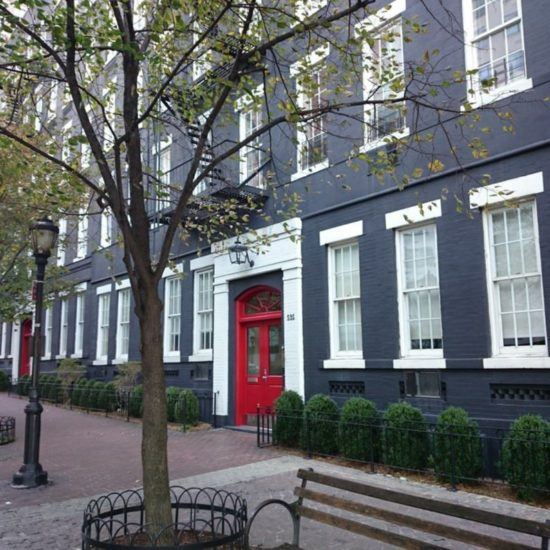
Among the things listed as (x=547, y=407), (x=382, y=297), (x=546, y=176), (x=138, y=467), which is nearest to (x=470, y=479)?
(x=547, y=407)

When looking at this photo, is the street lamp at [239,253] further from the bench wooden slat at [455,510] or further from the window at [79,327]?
the window at [79,327]

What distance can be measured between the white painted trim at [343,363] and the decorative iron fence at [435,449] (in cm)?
108

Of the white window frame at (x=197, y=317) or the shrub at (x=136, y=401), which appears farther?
the shrub at (x=136, y=401)

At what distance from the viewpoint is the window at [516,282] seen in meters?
8.27

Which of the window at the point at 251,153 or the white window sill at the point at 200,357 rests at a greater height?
the window at the point at 251,153

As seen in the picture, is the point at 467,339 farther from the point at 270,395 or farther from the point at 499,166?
the point at 270,395

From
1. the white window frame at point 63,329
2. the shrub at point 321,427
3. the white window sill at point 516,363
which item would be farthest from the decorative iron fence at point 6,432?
the white window frame at point 63,329

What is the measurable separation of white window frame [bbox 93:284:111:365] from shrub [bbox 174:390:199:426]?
720 cm

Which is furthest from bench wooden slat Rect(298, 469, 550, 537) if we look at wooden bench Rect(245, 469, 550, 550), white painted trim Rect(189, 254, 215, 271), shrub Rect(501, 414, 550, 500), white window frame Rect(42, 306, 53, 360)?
white window frame Rect(42, 306, 53, 360)

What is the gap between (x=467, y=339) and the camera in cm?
885

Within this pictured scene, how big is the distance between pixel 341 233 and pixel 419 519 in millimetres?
7627

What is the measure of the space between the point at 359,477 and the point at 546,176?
5.15 meters

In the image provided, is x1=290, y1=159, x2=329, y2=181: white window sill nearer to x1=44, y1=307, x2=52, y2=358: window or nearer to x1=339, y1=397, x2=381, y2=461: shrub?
x1=339, y1=397, x2=381, y2=461: shrub

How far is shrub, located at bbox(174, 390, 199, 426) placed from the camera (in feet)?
45.6
